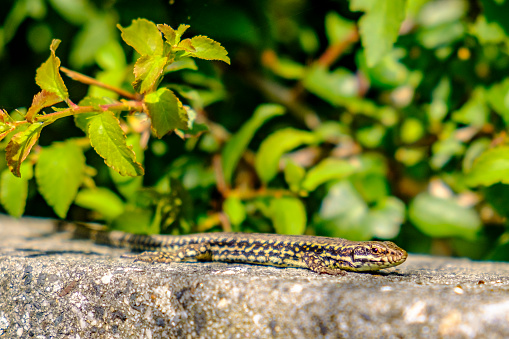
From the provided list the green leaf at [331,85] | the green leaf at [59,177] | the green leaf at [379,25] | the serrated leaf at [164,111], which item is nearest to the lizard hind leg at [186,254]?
the green leaf at [59,177]

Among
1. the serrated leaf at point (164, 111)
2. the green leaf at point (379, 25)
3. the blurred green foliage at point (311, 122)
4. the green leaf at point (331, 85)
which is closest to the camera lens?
the serrated leaf at point (164, 111)

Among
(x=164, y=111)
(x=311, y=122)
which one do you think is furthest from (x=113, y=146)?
(x=311, y=122)

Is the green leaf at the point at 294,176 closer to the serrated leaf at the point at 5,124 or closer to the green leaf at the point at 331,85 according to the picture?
the green leaf at the point at 331,85

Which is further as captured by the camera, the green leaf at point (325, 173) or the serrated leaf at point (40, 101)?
the green leaf at point (325, 173)

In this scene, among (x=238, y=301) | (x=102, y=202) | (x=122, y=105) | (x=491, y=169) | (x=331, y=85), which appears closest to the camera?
(x=238, y=301)

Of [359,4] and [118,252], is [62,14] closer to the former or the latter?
[118,252]

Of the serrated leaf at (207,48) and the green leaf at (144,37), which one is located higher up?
the serrated leaf at (207,48)

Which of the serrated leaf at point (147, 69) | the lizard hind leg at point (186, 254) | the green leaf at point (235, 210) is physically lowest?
the lizard hind leg at point (186, 254)

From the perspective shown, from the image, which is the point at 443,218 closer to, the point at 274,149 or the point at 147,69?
the point at 274,149
